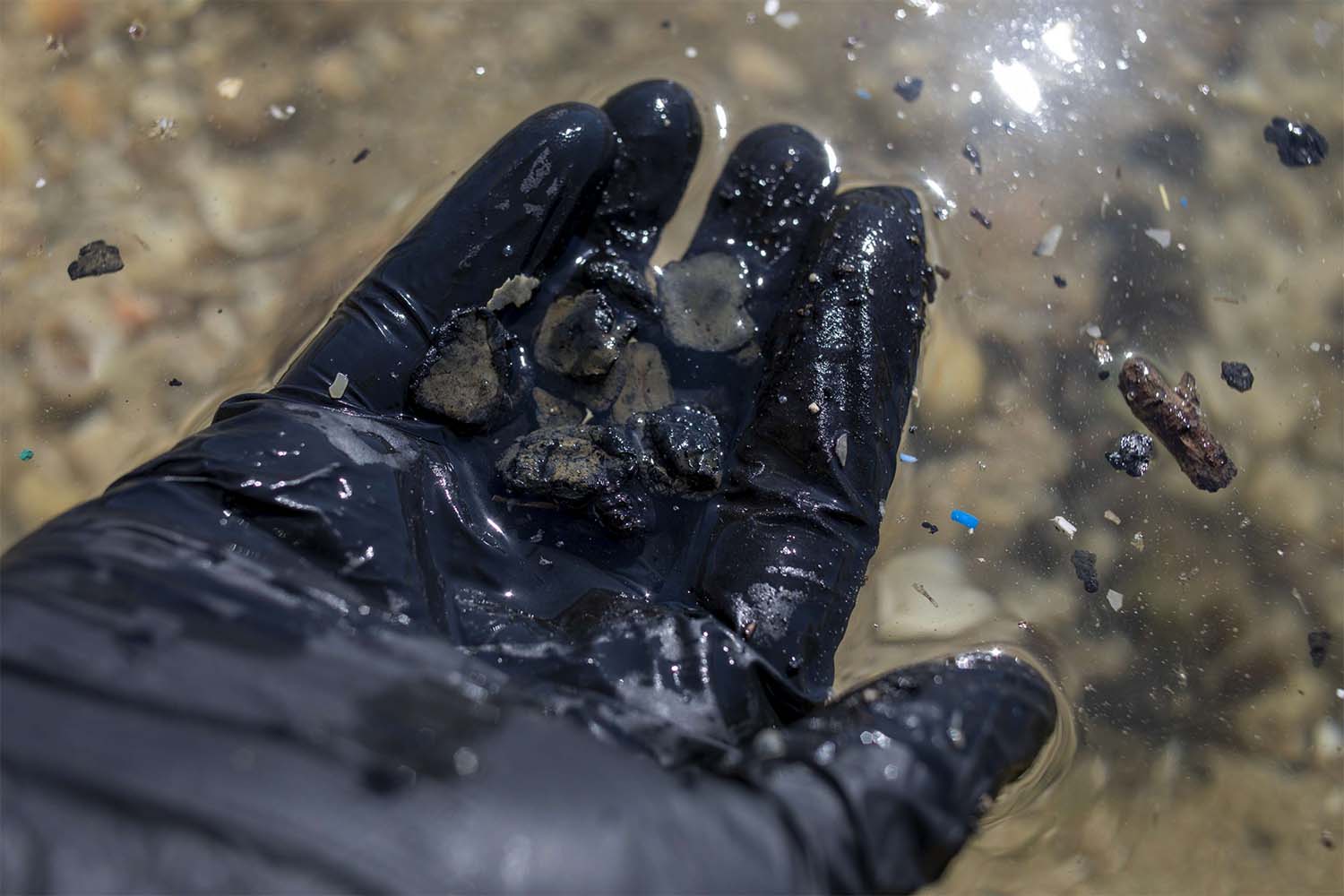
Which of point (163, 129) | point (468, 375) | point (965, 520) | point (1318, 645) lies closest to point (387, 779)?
point (468, 375)

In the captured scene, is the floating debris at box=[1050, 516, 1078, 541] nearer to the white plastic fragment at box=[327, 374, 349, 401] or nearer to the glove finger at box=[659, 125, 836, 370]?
the glove finger at box=[659, 125, 836, 370]

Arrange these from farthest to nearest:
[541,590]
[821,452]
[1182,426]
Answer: [1182,426]
[821,452]
[541,590]

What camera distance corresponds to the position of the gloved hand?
4.45 feet

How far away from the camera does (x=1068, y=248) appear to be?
9.69ft

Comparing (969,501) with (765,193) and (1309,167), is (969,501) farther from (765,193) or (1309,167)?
(1309,167)

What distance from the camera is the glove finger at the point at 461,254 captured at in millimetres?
2422

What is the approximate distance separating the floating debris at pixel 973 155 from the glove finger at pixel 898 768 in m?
1.68

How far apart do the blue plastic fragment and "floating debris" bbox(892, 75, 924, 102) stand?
4.45ft

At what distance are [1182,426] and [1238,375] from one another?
29 cm

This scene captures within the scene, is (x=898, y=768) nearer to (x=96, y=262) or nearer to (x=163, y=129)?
(x=96, y=262)

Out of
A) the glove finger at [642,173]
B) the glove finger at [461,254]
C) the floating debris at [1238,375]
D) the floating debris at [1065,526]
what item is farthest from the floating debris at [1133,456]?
the glove finger at [461,254]

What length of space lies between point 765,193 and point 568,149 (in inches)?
23.8

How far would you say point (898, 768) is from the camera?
1.75m

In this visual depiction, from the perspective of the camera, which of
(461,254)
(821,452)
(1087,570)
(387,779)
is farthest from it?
Result: (1087,570)
